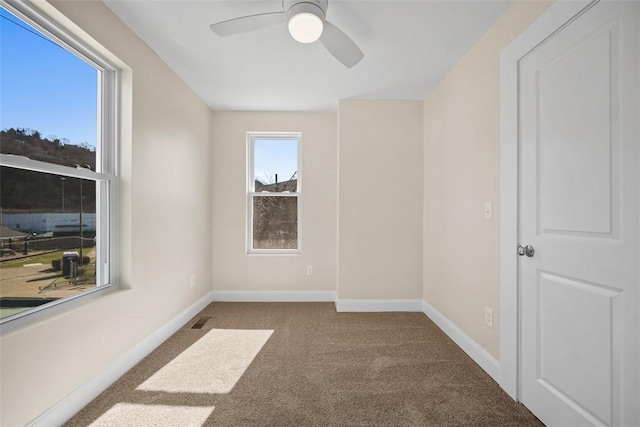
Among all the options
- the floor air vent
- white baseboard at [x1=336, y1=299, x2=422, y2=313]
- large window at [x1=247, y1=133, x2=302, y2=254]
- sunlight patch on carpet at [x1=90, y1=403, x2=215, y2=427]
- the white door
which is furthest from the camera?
large window at [x1=247, y1=133, x2=302, y2=254]

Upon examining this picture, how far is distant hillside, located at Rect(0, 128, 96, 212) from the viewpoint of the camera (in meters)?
1.52

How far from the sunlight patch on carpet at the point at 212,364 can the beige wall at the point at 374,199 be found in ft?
4.25

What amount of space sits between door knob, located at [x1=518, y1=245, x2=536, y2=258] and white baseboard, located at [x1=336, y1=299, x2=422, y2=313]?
195 centimetres

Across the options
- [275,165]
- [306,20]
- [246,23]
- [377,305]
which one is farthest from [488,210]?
[275,165]

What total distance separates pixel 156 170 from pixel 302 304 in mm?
2306

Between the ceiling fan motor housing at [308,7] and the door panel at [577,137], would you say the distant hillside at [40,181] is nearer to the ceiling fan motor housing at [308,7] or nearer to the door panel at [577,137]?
the ceiling fan motor housing at [308,7]

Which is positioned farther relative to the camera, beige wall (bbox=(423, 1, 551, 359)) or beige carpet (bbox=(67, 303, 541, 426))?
beige wall (bbox=(423, 1, 551, 359))

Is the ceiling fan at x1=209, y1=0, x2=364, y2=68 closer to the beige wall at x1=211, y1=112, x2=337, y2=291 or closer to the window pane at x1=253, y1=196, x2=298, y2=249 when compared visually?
the beige wall at x1=211, y1=112, x2=337, y2=291

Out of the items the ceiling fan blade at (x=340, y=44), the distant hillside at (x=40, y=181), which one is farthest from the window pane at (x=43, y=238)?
the ceiling fan blade at (x=340, y=44)

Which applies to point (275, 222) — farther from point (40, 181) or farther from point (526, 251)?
point (526, 251)

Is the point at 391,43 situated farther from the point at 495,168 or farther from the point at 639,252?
the point at 639,252

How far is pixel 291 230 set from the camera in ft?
13.7

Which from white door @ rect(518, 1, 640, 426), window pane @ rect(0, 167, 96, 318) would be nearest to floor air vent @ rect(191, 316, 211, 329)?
window pane @ rect(0, 167, 96, 318)

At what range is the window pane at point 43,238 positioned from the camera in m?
1.53
